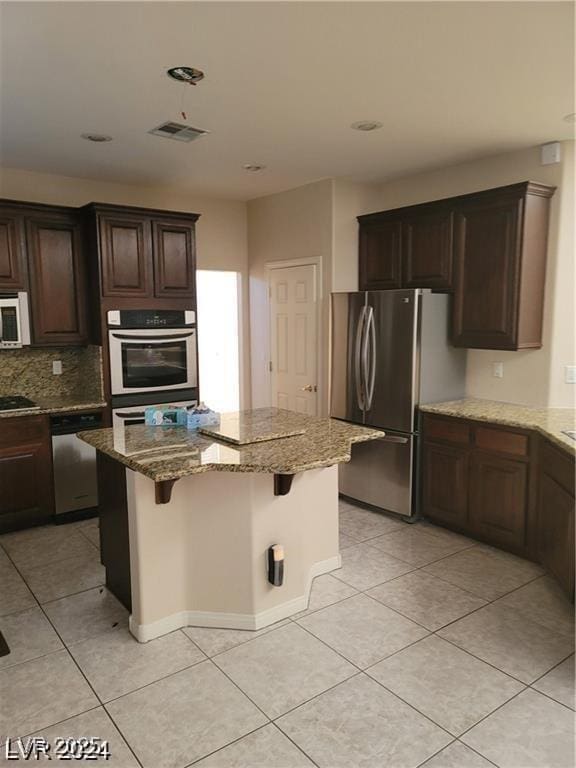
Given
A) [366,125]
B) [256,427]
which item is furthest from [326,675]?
[366,125]

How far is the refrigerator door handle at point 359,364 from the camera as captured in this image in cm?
436

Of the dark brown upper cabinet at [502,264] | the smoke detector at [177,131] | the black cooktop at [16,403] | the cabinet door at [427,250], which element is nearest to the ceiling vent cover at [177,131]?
the smoke detector at [177,131]

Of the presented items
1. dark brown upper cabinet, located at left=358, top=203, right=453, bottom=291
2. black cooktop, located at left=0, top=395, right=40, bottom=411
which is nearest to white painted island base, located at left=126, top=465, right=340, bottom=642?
black cooktop, located at left=0, top=395, right=40, bottom=411

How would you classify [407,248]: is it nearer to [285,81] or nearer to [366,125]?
[366,125]

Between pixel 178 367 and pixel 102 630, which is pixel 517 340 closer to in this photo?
pixel 178 367

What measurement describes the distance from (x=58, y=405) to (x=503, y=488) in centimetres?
327

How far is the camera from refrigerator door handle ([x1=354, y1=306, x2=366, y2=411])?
14.3ft

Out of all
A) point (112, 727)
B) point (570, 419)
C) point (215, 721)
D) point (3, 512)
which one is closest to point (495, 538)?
point (570, 419)

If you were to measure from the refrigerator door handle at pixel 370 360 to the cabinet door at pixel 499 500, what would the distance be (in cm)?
94

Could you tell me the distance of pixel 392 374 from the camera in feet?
13.7

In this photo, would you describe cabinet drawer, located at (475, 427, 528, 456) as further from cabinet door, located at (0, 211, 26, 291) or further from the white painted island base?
cabinet door, located at (0, 211, 26, 291)

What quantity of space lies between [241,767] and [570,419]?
9.14 feet

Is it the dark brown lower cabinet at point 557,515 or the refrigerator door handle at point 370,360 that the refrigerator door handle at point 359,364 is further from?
the dark brown lower cabinet at point 557,515

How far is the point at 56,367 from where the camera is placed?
186 inches
